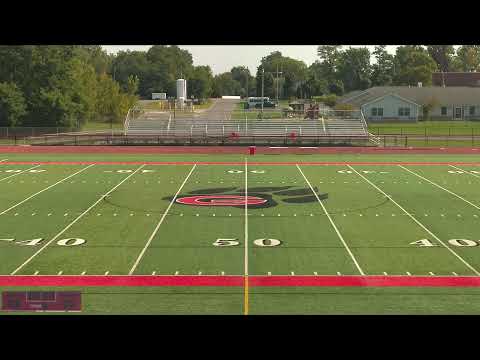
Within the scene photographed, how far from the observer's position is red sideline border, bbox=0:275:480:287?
48.0ft

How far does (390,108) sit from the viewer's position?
7656cm

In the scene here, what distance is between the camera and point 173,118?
5656cm

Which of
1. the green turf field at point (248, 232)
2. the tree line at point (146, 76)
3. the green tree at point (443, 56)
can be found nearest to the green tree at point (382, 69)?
the tree line at point (146, 76)

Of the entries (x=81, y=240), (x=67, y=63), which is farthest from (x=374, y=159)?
(x=67, y=63)

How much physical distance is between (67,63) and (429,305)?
1980 inches

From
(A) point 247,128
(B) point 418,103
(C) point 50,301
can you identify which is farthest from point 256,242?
(B) point 418,103

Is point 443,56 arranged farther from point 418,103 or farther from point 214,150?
point 214,150

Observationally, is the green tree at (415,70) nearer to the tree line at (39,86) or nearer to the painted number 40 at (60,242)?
the tree line at (39,86)

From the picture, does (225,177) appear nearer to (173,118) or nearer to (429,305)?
(429,305)

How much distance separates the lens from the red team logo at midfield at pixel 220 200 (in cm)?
2423

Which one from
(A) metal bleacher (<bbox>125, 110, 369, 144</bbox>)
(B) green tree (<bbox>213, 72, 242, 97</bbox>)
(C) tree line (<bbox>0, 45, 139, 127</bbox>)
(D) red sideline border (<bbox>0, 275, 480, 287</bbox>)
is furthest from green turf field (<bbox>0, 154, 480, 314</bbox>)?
(B) green tree (<bbox>213, 72, 242, 97</bbox>)

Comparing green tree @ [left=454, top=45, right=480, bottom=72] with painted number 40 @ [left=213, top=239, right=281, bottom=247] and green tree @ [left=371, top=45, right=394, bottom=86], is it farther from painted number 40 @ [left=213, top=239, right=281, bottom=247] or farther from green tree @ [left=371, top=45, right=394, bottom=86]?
painted number 40 @ [left=213, top=239, right=281, bottom=247]

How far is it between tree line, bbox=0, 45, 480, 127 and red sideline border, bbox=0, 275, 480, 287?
8.36 m

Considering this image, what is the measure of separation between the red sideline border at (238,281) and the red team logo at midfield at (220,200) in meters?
9.05
